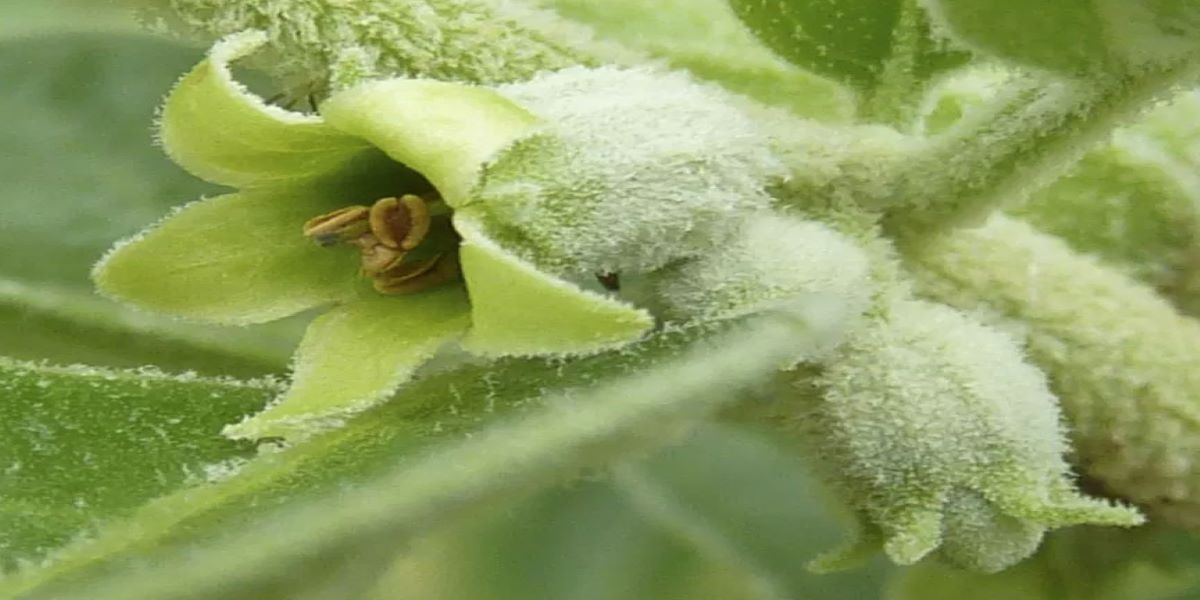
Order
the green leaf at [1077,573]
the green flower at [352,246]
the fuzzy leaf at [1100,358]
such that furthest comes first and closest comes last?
the green leaf at [1077,573]
the fuzzy leaf at [1100,358]
the green flower at [352,246]

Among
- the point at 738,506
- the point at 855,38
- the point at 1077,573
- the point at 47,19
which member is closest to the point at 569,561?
the point at 738,506

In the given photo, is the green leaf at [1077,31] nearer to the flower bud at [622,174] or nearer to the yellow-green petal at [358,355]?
the flower bud at [622,174]

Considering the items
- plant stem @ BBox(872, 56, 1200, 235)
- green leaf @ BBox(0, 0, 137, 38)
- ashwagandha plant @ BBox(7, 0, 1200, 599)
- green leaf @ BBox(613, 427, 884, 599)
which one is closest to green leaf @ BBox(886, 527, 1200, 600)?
ashwagandha plant @ BBox(7, 0, 1200, 599)

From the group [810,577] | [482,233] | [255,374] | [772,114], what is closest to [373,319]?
[482,233]

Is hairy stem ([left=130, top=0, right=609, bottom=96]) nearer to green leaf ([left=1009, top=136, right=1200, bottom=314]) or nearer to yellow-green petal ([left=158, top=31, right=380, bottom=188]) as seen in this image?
yellow-green petal ([left=158, top=31, right=380, bottom=188])

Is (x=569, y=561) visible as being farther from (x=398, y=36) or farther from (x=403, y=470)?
(x=403, y=470)

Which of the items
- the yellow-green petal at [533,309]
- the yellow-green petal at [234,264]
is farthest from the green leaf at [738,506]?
the yellow-green petal at [533,309]

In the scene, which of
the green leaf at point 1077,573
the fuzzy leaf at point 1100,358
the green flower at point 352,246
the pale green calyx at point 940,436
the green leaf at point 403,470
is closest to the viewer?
the green leaf at point 403,470
